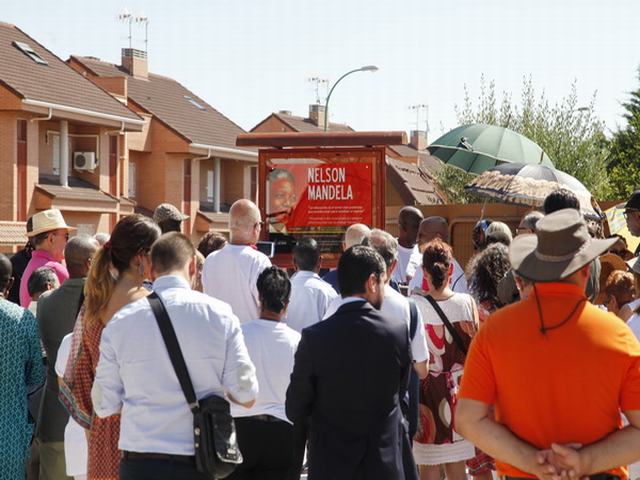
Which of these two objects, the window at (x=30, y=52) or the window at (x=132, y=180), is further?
the window at (x=132, y=180)

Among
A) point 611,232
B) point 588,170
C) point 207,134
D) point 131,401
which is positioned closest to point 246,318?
point 131,401

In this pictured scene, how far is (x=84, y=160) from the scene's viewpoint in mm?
39281

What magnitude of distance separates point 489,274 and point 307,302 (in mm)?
1371

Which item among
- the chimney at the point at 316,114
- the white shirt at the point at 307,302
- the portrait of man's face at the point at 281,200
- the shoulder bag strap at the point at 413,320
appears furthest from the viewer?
the chimney at the point at 316,114

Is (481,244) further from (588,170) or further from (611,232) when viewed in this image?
(588,170)

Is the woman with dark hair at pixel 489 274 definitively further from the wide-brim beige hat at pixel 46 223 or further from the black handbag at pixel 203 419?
the wide-brim beige hat at pixel 46 223

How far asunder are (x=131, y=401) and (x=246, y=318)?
3643mm

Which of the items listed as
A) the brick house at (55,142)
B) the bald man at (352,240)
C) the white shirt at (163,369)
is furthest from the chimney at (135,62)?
the white shirt at (163,369)

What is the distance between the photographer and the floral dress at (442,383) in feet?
24.6

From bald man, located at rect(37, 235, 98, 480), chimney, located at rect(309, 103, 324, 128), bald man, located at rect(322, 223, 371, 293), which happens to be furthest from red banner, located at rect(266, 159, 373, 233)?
chimney, located at rect(309, 103, 324, 128)

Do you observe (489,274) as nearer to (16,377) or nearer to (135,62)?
(16,377)

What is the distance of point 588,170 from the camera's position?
32.0 m

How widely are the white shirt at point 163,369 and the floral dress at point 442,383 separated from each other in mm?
2502

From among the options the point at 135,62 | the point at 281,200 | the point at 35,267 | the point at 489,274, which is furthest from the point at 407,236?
the point at 135,62
